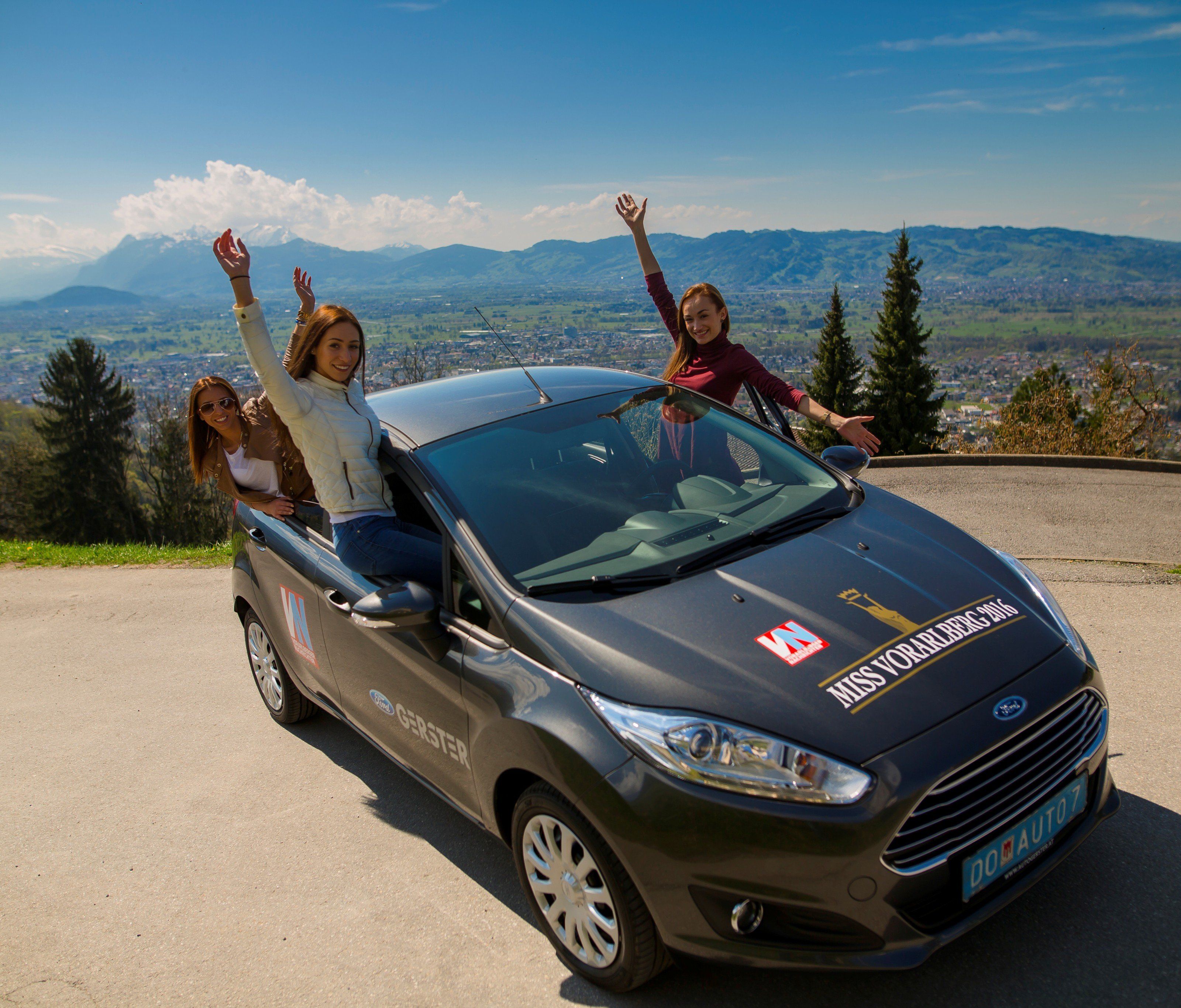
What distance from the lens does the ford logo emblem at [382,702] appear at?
124 inches

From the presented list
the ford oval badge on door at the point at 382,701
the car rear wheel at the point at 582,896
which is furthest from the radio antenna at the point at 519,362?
the car rear wheel at the point at 582,896

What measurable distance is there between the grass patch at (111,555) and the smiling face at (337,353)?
6.02 meters

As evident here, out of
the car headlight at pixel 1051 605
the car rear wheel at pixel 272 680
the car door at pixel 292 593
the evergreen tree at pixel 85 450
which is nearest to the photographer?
the car headlight at pixel 1051 605

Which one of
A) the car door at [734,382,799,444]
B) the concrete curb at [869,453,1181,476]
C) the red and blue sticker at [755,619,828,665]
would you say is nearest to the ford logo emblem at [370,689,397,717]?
the red and blue sticker at [755,619,828,665]

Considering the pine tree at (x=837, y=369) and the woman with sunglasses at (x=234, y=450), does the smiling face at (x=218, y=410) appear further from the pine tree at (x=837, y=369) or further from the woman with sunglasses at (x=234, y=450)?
the pine tree at (x=837, y=369)

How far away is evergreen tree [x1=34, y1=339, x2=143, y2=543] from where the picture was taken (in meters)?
41.5

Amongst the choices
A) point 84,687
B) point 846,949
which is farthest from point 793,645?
point 84,687

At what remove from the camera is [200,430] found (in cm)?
426

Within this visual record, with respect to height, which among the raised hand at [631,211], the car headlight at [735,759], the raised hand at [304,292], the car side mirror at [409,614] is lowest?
the car headlight at [735,759]

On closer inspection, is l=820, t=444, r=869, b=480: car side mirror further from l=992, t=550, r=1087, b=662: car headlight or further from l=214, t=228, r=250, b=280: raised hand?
l=214, t=228, r=250, b=280: raised hand

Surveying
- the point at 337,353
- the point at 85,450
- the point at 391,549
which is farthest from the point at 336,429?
the point at 85,450

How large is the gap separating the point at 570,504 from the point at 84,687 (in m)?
4.40

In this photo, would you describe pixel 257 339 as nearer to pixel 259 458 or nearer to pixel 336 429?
pixel 336 429

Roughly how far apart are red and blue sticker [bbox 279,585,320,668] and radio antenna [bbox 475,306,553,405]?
145 cm
